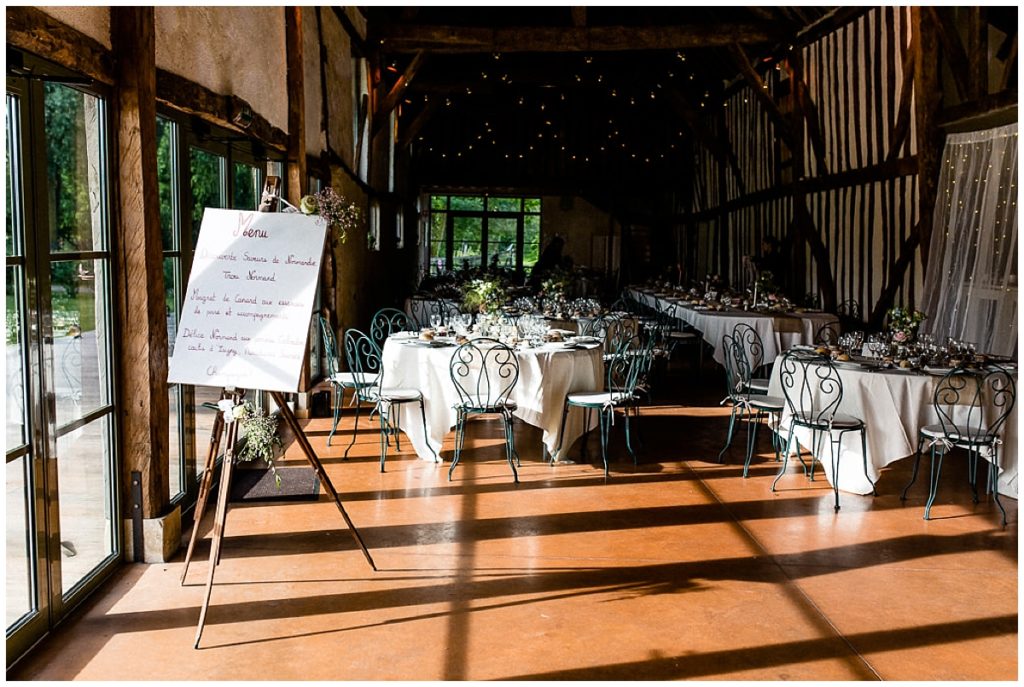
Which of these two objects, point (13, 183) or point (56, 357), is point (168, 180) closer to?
point (56, 357)

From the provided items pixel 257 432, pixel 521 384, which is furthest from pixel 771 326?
pixel 257 432

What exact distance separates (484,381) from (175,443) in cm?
227

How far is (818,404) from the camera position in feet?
21.3

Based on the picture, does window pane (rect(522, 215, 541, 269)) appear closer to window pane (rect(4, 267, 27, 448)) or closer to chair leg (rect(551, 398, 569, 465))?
chair leg (rect(551, 398, 569, 465))

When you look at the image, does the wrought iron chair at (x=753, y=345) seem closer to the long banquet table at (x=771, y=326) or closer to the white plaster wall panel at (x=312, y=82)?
the long banquet table at (x=771, y=326)

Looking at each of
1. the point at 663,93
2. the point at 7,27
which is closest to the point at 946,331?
the point at 7,27

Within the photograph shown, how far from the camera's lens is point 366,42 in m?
13.0

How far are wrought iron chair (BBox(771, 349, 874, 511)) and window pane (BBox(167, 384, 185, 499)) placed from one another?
12.6 ft

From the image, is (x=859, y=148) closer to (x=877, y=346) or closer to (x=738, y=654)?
(x=877, y=346)

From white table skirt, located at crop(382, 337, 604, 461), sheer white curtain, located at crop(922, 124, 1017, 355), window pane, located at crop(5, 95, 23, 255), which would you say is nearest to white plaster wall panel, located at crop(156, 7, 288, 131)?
window pane, located at crop(5, 95, 23, 255)

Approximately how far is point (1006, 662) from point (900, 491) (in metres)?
2.79

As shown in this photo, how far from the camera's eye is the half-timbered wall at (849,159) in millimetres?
10406

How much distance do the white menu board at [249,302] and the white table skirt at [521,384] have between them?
2.94 m

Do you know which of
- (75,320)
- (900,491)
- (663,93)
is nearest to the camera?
(75,320)
